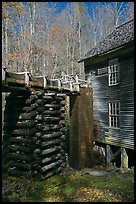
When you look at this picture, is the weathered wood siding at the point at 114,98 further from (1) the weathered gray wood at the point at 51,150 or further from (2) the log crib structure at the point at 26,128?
(2) the log crib structure at the point at 26,128

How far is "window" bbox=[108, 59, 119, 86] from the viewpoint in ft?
53.8

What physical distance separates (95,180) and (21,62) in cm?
2021

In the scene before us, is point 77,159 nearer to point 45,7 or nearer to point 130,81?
point 130,81

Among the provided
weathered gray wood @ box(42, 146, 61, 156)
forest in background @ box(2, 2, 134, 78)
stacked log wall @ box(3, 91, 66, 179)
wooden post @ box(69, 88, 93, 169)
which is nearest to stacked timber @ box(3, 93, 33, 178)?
stacked log wall @ box(3, 91, 66, 179)

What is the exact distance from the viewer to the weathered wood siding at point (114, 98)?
15.0m

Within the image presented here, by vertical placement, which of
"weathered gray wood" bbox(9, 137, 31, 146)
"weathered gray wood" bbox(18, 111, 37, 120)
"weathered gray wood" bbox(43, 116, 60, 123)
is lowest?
"weathered gray wood" bbox(9, 137, 31, 146)

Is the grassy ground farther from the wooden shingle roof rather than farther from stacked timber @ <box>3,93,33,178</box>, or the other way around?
the wooden shingle roof

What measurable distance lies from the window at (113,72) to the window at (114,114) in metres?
1.46

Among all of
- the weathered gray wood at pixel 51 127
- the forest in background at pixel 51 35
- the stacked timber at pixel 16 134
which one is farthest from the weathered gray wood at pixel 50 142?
the forest in background at pixel 51 35

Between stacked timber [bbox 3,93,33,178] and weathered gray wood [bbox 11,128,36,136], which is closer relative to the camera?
weathered gray wood [bbox 11,128,36,136]

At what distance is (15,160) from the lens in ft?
39.3

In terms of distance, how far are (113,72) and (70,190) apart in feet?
30.4

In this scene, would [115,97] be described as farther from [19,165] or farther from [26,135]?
[19,165]

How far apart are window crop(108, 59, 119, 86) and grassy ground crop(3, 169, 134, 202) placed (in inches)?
276
